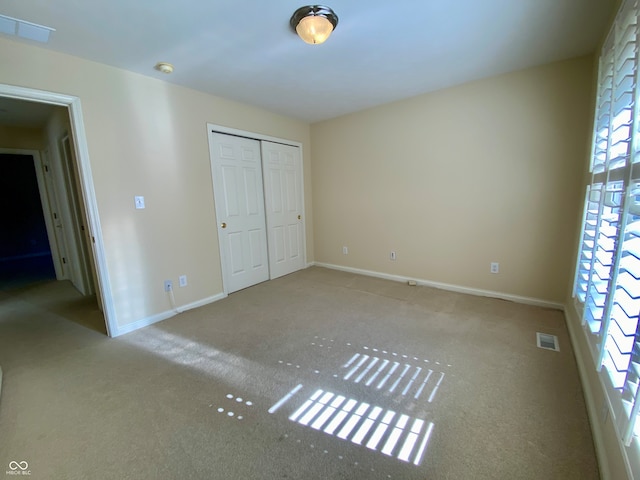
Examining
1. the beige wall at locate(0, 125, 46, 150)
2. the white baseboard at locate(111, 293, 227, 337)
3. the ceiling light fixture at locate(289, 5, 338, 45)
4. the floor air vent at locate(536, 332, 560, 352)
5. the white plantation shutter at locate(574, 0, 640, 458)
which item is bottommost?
the floor air vent at locate(536, 332, 560, 352)

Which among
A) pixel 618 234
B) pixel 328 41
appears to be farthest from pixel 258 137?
pixel 618 234

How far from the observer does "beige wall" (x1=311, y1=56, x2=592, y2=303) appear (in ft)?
8.36

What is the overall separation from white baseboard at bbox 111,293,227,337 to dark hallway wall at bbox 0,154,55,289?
4.97m

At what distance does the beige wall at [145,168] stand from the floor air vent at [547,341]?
11.1 ft

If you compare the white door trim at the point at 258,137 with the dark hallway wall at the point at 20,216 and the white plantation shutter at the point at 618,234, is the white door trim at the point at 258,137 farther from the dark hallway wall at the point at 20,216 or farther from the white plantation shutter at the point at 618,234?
the dark hallway wall at the point at 20,216

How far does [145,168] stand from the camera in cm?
263

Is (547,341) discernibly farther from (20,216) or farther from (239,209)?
(20,216)

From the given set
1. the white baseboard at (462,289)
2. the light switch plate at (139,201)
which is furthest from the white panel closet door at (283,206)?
the light switch plate at (139,201)

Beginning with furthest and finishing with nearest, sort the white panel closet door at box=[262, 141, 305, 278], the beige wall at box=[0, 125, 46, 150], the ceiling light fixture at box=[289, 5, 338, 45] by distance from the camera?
the white panel closet door at box=[262, 141, 305, 278]
the beige wall at box=[0, 125, 46, 150]
the ceiling light fixture at box=[289, 5, 338, 45]

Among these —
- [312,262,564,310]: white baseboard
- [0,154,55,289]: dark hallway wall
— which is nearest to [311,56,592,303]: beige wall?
[312,262,564,310]: white baseboard

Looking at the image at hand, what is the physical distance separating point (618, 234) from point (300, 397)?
1957mm

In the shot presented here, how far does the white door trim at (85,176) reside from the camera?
6.54 feet

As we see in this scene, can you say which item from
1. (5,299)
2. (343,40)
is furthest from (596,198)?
(5,299)

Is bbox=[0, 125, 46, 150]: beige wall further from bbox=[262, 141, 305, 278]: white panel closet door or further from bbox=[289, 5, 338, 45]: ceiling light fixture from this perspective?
bbox=[289, 5, 338, 45]: ceiling light fixture
